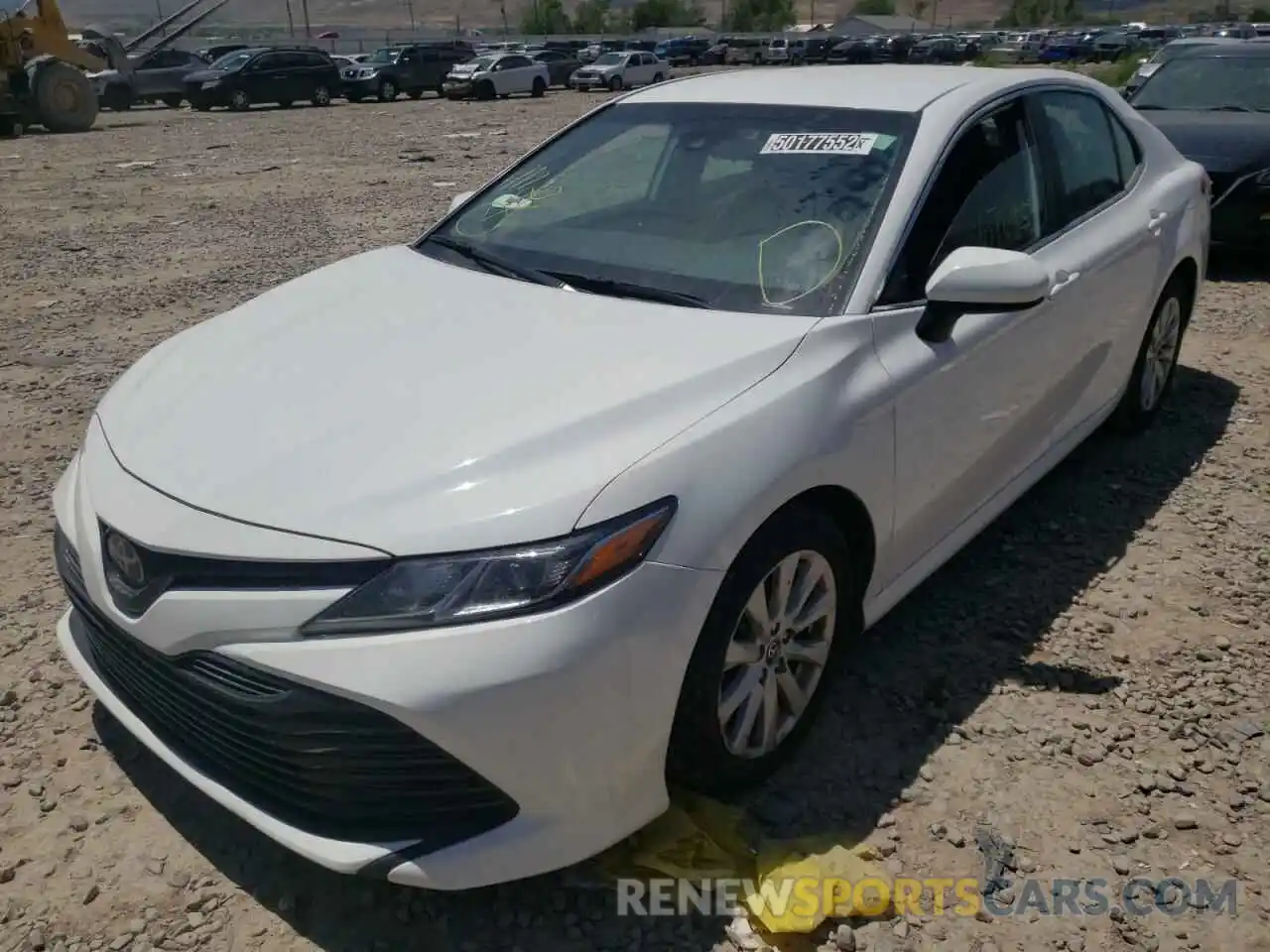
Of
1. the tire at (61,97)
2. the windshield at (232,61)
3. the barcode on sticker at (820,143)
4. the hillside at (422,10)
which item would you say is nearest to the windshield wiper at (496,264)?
the barcode on sticker at (820,143)

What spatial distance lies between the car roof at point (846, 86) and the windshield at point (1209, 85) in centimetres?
529

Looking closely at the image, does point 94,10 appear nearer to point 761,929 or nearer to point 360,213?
point 360,213

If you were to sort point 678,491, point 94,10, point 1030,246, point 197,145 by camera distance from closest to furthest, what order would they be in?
point 678,491
point 1030,246
point 197,145
point 94,10

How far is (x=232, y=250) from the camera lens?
9.24 meters

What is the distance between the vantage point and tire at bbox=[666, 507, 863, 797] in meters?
2.37

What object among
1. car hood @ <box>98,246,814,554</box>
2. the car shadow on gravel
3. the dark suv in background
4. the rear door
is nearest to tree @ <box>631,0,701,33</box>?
the dark suv in background

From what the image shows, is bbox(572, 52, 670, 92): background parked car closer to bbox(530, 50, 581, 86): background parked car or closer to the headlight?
bbox(530, 50, 581, 86): background parked car

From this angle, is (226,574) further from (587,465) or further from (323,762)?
(587,465)

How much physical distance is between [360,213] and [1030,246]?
A: 8.55 m

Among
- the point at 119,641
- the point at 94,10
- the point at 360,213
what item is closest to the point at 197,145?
the point at 360,213

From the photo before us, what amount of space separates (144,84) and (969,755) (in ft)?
104

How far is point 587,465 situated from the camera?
88.1 inches

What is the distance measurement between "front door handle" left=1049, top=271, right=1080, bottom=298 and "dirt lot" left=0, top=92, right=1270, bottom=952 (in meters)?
0.98

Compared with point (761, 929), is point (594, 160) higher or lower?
higher
